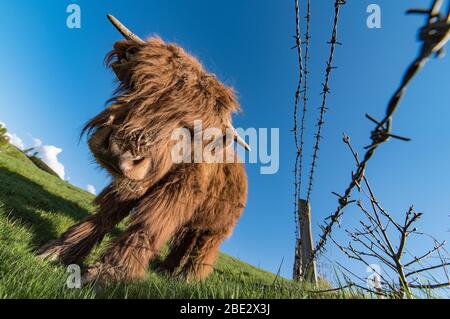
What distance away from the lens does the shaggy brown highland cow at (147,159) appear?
2.65m

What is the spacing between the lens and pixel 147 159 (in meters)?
2.72

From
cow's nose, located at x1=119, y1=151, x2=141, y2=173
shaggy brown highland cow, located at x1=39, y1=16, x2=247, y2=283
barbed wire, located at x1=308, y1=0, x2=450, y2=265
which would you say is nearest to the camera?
barbed wire, located at x1=308, y1=0, x2=450, y2=265

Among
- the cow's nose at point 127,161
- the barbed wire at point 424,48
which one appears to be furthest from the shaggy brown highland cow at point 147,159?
the barbed wire at point 424,48

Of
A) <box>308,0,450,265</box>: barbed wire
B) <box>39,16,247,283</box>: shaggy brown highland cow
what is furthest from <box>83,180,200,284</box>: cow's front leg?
<box>308,0,450,265</box>: barbed wire

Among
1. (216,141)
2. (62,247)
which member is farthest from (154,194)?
(62,247)

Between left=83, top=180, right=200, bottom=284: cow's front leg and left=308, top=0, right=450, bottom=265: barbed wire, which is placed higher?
left=308, top=0, right=450, bottom=265: barbed wire

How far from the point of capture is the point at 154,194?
3.07 meters

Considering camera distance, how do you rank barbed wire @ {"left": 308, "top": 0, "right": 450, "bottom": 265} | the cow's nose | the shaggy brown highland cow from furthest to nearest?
the shaggy brown highland cow < the cow's nose < barbed wire @ {"left": 308, "top": 0, "right": 450, "bottom": 265}

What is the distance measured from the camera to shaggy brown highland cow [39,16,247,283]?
8.70ft

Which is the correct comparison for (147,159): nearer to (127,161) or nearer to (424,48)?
(127,161)

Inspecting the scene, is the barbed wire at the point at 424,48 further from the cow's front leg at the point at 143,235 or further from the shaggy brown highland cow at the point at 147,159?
the cow's front leg at the point at 143,235

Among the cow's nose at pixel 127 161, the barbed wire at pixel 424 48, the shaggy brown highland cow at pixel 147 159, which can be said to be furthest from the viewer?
the shaggy brown highland cow at pixel 147 159

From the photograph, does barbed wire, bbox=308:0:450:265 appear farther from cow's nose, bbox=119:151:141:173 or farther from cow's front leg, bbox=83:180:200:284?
cow's front leg, bbox=83:180:200:284
